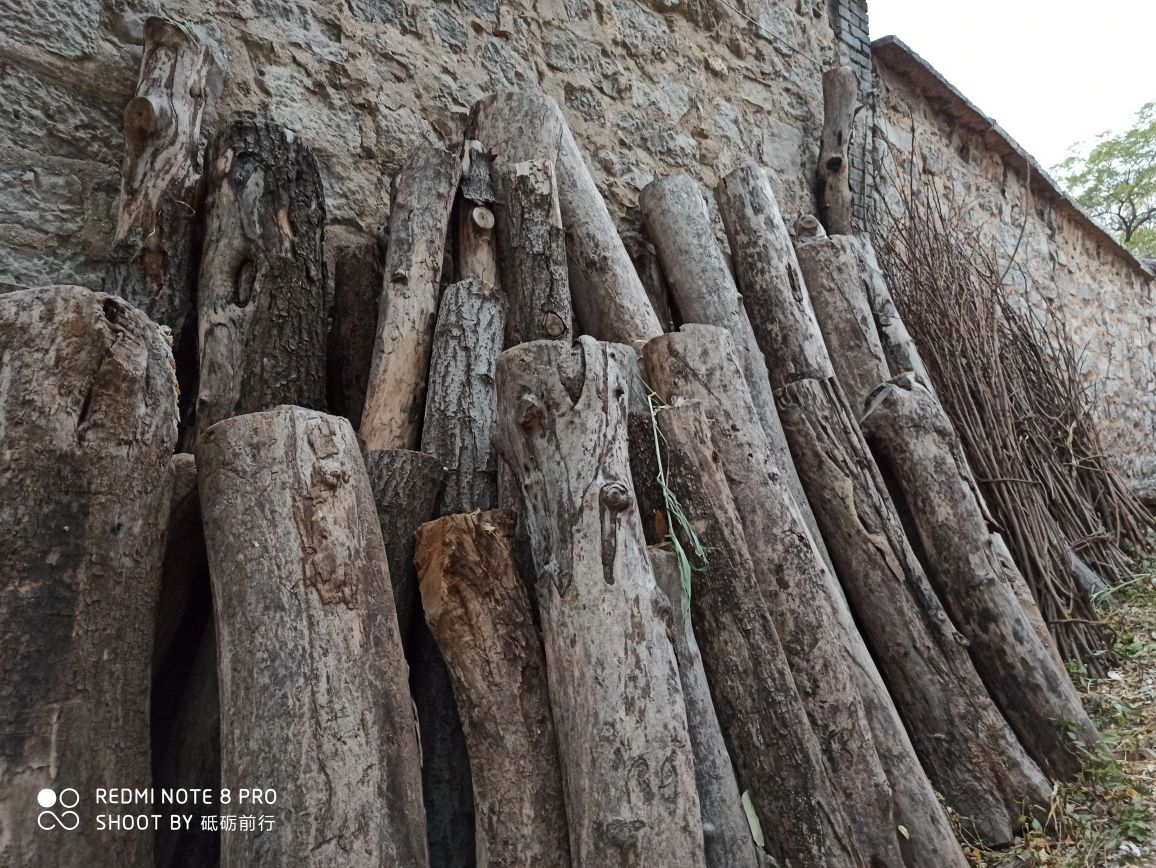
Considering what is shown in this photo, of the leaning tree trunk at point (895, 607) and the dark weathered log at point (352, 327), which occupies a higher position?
the dark weathered log at point (352, 327)

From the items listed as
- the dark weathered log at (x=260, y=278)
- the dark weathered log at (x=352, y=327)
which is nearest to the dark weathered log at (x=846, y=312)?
the dark weathered log at (x=352, y=327)

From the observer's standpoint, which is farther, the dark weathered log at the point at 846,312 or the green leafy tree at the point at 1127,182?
the green leafy tree at the point at 1127,182

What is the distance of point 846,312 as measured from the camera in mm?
3039

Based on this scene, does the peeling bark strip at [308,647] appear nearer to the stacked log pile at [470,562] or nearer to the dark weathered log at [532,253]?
the stacked log pile at [470,562]

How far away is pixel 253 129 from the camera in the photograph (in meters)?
2.17

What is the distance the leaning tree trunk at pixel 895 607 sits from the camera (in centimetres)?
Result: 193

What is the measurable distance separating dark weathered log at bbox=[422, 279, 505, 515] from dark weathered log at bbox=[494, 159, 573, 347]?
0.11 meters

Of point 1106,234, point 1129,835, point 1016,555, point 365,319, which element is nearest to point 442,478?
point 365,319

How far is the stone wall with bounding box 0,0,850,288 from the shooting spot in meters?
2.15

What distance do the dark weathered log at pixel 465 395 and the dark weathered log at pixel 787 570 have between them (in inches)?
17.4

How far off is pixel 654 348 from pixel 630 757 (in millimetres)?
1096

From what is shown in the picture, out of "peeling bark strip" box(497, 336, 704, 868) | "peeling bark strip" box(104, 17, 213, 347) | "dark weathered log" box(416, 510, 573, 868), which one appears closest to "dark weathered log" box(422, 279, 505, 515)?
"peeling bark strip" box(497, 336, 704, 868)

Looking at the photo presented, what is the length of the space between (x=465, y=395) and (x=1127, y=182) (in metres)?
14.4

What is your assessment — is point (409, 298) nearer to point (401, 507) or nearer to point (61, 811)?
point (401, 507)
